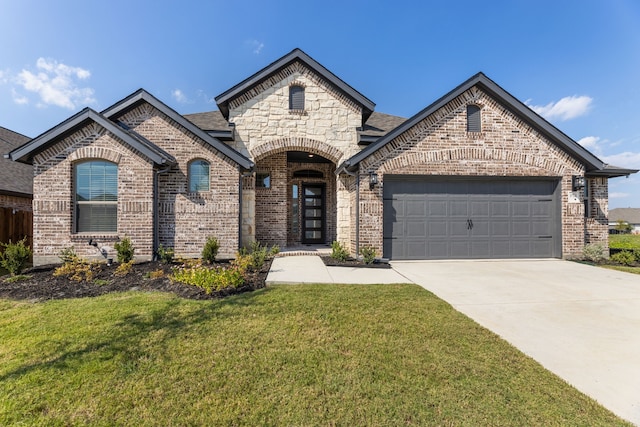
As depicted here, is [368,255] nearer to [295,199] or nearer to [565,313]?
[565,313]

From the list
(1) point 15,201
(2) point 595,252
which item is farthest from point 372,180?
(1) point 15,201

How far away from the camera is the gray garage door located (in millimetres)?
8852

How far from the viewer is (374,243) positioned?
28.0 feet

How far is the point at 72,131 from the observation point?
772 centimetres

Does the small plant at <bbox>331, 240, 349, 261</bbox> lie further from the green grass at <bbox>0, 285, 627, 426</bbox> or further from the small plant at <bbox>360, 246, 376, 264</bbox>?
the green grass at <bbox>0, 285, 627, 426</bbox>

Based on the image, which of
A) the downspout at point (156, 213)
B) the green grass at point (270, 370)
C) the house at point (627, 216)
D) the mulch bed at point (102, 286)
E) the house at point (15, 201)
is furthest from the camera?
the house at point (627, 216)

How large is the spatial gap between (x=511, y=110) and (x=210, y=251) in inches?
408

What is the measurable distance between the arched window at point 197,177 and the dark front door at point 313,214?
4931 mm

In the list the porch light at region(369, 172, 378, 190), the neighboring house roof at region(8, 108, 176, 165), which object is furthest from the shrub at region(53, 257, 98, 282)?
the porch light at region(369, 172, 378, 190)

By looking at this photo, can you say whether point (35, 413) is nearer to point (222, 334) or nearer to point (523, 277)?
point (222, 334)

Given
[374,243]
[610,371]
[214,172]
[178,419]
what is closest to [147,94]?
[214,172]

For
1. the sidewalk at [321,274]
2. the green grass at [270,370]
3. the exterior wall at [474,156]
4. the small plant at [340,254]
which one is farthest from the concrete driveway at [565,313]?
the exterior wall at [474,156]

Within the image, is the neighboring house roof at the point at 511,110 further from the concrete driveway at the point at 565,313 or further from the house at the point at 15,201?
the house at the point at 15,201

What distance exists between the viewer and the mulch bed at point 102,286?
514cm
